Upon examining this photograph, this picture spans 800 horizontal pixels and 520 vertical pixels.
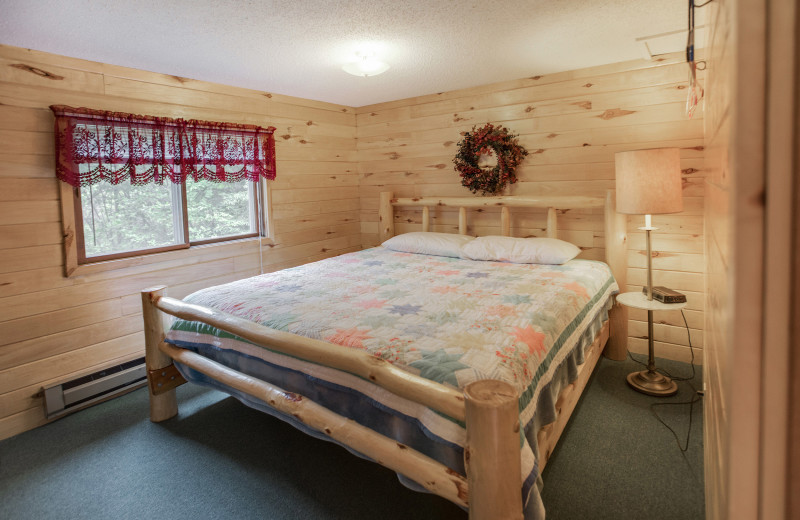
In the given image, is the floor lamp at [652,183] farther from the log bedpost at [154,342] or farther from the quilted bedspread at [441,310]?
the log bedpost at [154,342]

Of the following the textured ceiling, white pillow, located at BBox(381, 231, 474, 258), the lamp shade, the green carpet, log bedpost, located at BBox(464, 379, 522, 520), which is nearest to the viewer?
log bedpost, located at BBox(464, 379, 522, 520)

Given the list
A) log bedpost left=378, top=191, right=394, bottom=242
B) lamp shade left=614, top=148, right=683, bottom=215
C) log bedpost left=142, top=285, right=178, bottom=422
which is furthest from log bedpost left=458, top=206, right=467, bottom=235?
log bedpost left=142, top=285, right=178, bottom=422

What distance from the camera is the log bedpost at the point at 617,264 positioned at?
123 inches

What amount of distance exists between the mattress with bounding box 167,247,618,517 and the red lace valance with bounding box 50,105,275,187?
1.07 meters

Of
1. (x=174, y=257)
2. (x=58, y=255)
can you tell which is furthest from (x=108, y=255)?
(x=174, y=257)

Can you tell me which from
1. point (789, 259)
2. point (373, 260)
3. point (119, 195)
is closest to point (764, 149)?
point (789, 259)

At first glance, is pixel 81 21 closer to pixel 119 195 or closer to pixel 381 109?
pixel 119 195

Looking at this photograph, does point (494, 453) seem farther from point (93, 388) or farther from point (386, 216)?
point (386, 216)

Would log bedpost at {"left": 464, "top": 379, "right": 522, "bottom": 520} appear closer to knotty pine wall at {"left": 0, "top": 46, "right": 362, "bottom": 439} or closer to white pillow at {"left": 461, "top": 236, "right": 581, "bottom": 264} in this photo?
white pillow at {"left": 461, "top": 236, "right": 581, "bottom": 264}

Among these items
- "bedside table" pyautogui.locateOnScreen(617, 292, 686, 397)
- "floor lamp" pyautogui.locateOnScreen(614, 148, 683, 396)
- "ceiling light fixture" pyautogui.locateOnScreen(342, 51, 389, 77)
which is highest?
"ceiling light fixture" pyautogui.locateOnScreen(342, 51, 389, 77)

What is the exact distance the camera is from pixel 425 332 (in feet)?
6.02

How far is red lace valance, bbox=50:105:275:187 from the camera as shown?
8.63 ft

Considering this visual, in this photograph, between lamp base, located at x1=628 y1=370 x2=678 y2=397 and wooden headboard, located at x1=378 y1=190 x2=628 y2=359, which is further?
wooden headboard, located at x1=378 y1=190 x2=628 y2=359

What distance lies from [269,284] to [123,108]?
5.10 ft
